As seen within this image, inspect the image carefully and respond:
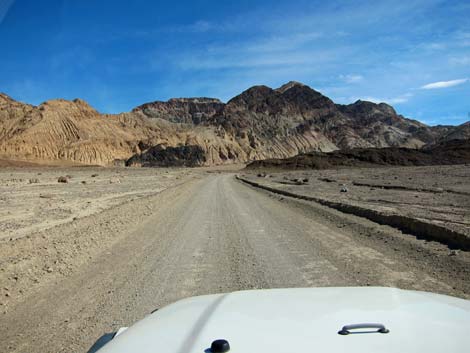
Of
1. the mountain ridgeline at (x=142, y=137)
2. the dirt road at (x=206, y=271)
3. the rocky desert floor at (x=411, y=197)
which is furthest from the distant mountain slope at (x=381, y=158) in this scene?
the dirt road at (x=206, y=271)

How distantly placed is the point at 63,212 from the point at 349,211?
11.8 meters

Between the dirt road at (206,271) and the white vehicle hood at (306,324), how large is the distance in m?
2.57

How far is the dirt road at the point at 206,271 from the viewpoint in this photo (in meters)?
5.36

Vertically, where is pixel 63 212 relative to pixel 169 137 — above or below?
below

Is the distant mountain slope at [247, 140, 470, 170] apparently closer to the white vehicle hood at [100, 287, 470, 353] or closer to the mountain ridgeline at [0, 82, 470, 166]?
the mountain ridgeline at [0, 82, 470, 166]

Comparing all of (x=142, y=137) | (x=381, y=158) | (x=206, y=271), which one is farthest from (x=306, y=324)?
(x=142, y=137)

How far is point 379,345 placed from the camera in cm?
202

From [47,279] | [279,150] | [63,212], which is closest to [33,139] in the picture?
[279,150]

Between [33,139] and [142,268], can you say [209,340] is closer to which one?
[142,268]

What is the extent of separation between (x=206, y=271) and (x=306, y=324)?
5583mm

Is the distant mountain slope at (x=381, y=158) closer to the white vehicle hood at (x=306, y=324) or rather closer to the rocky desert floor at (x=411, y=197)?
the rocky desert floor at (x=411, y=197)

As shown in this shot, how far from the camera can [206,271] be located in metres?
7.76

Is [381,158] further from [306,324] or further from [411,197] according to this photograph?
[306,324]

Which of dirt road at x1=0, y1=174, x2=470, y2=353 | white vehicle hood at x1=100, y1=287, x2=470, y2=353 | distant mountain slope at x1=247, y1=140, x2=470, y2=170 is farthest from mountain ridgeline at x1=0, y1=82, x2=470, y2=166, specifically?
white vehicle hood at x1=100, y1=287, x2=470, y2=353
